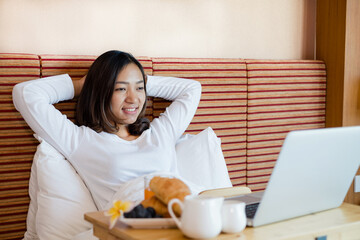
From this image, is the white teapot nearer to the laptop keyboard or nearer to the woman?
the laptop keyboard

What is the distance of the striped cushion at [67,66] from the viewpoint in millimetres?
1888

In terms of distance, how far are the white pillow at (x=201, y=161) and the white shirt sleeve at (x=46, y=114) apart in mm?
478

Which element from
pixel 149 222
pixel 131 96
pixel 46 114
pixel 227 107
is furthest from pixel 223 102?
pixel 149 222

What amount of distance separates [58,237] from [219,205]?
874mm

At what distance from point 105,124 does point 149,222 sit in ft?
2.77

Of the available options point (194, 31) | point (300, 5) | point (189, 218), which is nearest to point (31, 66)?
point (194, 31)

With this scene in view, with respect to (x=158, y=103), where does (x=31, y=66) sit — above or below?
above

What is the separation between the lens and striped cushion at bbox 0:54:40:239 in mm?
1804

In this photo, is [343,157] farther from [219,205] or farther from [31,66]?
[31,66]


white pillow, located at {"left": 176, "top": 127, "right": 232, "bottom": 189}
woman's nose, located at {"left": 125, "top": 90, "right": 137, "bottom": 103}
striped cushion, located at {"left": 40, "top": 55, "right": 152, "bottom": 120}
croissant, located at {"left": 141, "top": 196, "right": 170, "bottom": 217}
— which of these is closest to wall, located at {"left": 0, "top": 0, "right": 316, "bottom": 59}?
striped cushion, located at {"left": 40, "top": 55, "right": 152, "bottom": 120}

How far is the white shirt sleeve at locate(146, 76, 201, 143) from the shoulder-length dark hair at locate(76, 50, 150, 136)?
0.67 feet

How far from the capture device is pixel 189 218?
1015 mm

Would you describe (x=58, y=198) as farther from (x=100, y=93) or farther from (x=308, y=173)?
(x=308, y=173)

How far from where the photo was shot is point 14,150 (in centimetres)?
183
